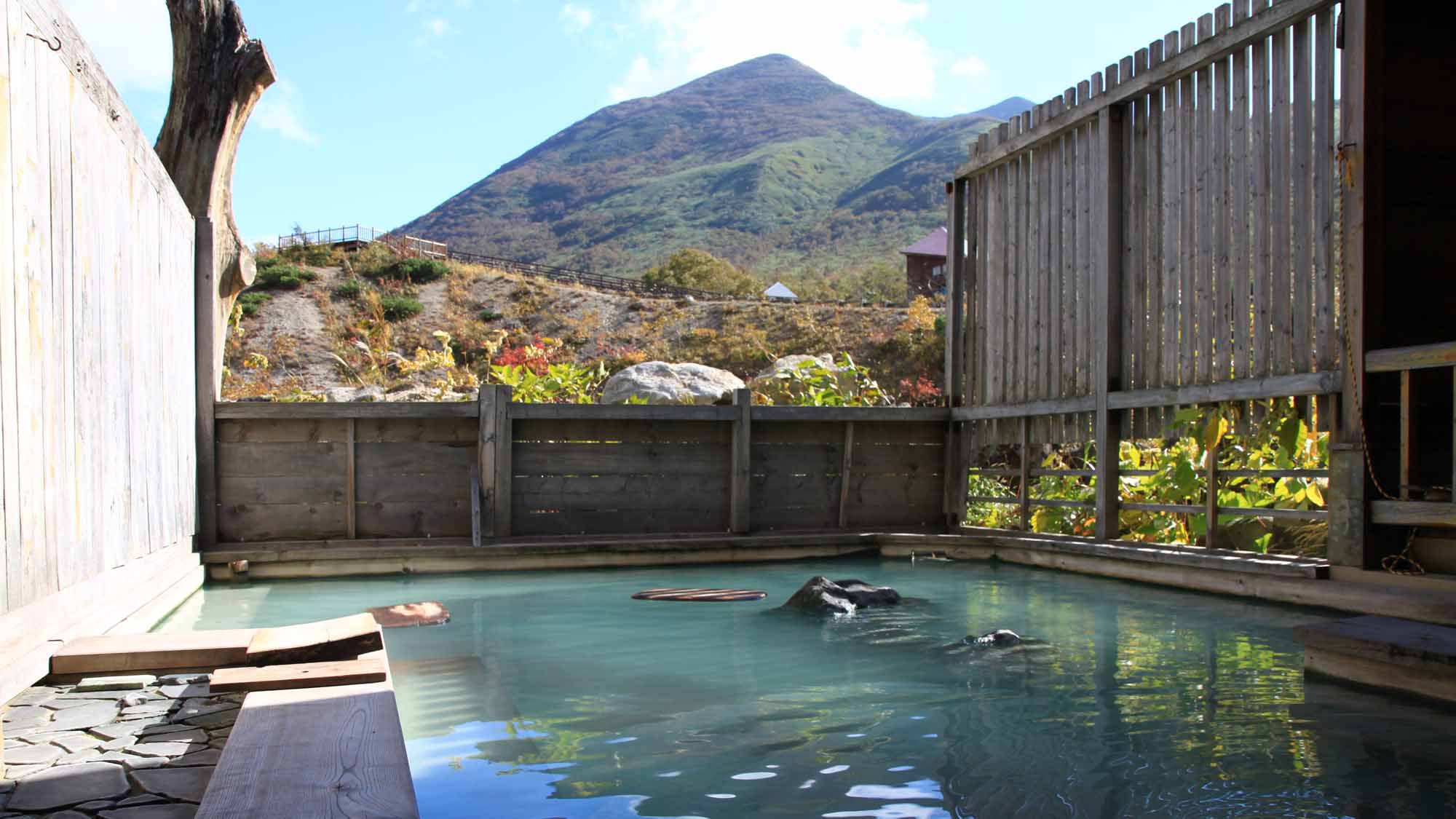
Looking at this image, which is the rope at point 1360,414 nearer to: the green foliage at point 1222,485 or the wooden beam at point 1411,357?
the wooden beam at point 1411,357

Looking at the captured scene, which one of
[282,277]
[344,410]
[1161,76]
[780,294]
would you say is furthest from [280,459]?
[780,294]

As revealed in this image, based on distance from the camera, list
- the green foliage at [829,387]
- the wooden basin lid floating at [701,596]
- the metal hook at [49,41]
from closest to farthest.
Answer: the metal hook at [49,41] < the wooden basin lid floating at [701,596] < the green foliage at [829,387]

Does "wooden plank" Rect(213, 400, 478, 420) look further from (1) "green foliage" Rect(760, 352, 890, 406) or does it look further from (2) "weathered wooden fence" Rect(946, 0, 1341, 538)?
(2) "weathered wooden fence" Rect(946, 0, 1341, 538)

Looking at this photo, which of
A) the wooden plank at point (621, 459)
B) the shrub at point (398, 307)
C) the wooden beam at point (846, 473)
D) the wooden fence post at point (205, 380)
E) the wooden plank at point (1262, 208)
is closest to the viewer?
the wooden plank at point (1262, 208)

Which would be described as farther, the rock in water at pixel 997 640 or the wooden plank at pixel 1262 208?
the wooden plank at pixel 1262 208

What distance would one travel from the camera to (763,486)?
9461 millimetres

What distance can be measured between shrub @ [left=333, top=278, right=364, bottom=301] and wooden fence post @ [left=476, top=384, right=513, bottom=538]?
953 inches

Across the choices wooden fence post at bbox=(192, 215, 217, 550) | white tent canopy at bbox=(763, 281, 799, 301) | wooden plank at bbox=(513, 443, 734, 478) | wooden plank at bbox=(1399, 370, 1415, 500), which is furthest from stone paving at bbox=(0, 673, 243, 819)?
white tent canopy at bbox=(763, 281, 799, 301)

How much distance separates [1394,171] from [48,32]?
624cm

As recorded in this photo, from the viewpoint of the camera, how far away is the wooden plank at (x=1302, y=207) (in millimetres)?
6176

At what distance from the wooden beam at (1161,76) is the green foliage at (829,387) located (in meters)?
2.53

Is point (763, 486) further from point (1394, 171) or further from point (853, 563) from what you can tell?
point (1394, 171)

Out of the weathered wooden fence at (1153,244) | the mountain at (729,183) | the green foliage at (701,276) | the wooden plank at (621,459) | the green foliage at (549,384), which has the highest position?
the mountain at (729,183)

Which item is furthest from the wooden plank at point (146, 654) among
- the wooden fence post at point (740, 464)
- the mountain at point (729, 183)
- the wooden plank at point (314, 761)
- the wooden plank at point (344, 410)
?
the mountain at point (729, 183)
